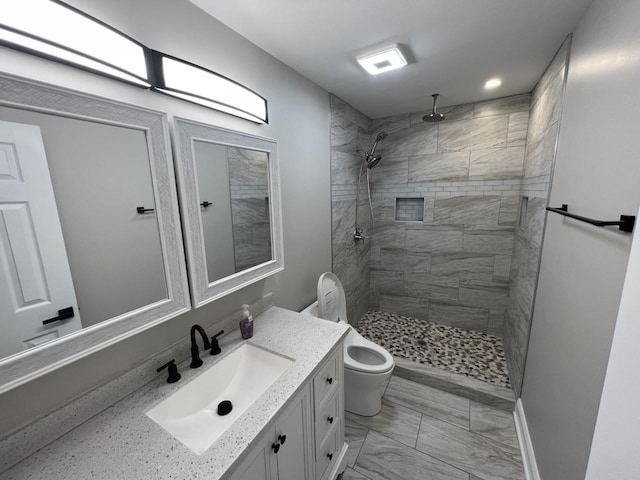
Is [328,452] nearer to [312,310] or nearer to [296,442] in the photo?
[296,442]

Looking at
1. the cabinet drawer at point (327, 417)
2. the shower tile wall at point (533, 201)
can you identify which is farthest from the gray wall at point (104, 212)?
the shower tile wall at point (533, 201)

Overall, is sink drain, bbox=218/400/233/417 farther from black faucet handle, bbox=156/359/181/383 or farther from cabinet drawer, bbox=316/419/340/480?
cabinet drawer, bbox=316/419/340/480

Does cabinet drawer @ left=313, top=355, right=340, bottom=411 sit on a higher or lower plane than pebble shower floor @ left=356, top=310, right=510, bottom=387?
higher

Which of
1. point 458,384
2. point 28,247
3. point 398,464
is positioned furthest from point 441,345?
point 28,247

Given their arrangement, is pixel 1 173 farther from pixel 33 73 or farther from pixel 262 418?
pixel 262 418

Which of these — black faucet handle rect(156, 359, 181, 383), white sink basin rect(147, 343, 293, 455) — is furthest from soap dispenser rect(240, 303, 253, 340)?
black faucet handle rect(156, 359, 181, 383)

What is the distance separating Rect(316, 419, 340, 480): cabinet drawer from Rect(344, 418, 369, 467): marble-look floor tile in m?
0.22

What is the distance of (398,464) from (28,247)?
2.11 metres

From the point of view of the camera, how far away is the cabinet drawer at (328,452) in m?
1.29

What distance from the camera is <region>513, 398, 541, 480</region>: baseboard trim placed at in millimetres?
1438

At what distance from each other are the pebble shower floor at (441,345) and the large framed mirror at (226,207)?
5.77ft

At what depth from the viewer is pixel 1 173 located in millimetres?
656

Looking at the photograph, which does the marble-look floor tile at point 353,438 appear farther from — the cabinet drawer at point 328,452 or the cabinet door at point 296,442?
the cabinet door at point 296,442

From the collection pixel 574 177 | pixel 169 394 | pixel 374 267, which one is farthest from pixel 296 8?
pixel 374 267
